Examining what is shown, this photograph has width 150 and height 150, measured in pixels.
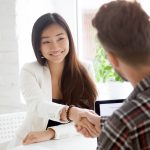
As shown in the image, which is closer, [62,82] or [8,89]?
[62,82]

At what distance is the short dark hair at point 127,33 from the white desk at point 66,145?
85cm

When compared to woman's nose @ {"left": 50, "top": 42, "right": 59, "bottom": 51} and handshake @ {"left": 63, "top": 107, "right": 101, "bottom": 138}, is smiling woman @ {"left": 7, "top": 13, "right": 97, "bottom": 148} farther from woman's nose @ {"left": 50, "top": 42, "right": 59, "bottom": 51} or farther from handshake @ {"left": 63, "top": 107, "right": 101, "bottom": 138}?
handshake @ {"left": 63, "top": 107, "right": 101, "bottom": 138}

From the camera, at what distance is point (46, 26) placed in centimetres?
191

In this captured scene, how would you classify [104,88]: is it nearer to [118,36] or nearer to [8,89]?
[8,89]

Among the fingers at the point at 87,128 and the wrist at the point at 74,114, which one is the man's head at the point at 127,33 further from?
the wrist at the point at 74,114

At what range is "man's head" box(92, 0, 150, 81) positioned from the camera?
2.49 ft

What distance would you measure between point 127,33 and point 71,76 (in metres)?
1.32

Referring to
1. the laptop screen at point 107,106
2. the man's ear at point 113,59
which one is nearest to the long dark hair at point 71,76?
the laptop screen at point 107,106

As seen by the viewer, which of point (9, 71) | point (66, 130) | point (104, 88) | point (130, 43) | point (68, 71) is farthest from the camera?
point (104, 88)

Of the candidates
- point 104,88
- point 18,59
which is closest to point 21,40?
point 18,59

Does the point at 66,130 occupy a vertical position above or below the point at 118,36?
below

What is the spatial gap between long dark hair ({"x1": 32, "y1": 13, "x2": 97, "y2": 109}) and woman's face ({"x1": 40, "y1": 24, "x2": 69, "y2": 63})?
0.11ft

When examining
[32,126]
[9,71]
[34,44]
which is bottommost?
[32,126]

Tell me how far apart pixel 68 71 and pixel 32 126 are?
444 millimetres
